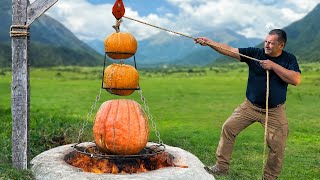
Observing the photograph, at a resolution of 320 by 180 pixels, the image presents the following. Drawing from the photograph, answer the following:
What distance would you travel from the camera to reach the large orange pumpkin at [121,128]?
7160 millimetres

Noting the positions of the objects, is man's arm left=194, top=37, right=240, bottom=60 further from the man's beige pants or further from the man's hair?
the man's beige pants

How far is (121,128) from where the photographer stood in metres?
7.14

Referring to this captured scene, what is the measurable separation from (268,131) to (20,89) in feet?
15.1

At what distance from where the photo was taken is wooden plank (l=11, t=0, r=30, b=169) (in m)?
7.76

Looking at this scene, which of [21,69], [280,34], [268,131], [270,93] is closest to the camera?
[21,69]

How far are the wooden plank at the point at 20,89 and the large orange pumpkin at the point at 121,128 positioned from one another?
1429mm

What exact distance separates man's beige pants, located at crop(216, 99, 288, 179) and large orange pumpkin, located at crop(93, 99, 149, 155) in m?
1.86

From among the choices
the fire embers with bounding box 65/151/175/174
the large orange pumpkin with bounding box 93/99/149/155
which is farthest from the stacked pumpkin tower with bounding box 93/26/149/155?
the fire embers with bounding box 65/151/175/174

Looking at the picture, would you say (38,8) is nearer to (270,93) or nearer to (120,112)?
(120,112)

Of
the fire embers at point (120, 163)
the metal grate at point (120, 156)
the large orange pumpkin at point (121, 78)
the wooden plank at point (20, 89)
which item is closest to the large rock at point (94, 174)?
the fire embers at point (120, 163)

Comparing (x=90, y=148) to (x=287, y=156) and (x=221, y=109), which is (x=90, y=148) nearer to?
(x=287, y=156)

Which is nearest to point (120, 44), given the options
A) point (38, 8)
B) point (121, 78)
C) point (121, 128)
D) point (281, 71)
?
point (121, 78)

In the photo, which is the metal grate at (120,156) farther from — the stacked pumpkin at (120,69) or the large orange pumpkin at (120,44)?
the large orange pumpkin at (120,44)

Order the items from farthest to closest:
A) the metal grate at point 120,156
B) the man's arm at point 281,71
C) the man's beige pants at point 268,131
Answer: the man's beige pants at point 268,131
the man's arm at point 281,71
the metal grate at point 120,156
